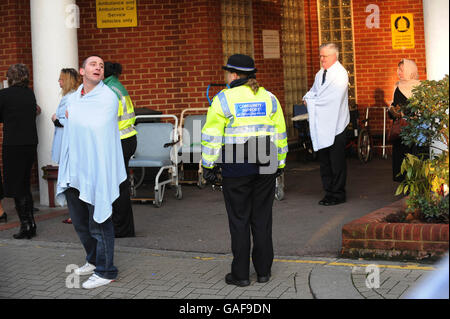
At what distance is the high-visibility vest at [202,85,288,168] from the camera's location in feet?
18.9

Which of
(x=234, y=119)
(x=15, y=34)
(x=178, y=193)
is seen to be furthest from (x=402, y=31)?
(x=234, y=119)

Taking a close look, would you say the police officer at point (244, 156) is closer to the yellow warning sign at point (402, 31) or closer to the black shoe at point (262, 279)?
the black shoe at point (262, 279)

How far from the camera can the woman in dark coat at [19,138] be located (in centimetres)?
808

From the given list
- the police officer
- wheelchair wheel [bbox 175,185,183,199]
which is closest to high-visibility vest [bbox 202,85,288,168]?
the police officer

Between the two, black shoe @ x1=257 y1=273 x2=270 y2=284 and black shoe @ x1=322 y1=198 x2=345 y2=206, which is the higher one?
black shoe @ x1=322 y1=198 x2=345 y2=206

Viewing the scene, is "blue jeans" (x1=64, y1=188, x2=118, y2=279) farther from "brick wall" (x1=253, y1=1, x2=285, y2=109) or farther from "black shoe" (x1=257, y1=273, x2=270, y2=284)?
"brick wall" (x1=253, y1=1, x2=285, y2=109)

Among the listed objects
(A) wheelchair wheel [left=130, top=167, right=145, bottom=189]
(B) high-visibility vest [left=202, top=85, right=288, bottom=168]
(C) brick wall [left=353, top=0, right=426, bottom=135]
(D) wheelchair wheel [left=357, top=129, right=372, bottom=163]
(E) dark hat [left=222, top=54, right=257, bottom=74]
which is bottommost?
(A) wheelchair wheel [left=130, top=167, right=145, bottom=189]

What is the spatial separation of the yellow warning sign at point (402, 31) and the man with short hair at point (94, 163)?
952 centimetres

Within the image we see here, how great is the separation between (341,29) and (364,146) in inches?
108

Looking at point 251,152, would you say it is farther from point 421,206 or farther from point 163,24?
point 163,24

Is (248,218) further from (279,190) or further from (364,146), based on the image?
(364,146)

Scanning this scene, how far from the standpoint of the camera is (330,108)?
9289 millimetres

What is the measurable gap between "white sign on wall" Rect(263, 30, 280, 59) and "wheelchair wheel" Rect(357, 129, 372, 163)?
214cm

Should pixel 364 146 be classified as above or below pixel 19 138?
below
